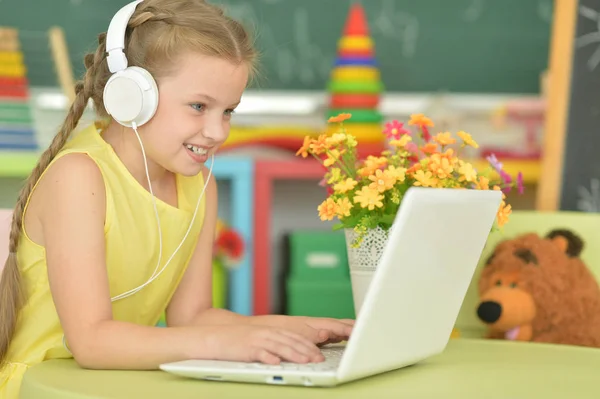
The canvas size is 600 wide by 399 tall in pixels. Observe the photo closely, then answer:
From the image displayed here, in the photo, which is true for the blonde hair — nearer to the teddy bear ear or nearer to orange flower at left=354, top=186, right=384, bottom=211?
orange flower at left=354, top=186, right=384, bottom=211

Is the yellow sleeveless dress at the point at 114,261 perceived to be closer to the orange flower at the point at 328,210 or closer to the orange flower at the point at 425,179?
the orange flower at the point at 328,210

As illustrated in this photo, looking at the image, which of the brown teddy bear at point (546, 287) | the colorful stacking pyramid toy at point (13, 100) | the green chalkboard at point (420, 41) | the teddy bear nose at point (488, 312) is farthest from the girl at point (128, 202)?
the green chalkboard at point (420, 41)

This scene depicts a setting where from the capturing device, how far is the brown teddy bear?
1.81 metres

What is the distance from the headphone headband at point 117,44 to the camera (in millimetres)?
1218

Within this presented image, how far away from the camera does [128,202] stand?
Answer: 4.13 feet

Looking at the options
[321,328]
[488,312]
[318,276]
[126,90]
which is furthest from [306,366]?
[318,276]

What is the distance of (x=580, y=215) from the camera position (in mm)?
1862

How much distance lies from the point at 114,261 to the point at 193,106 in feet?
0.78

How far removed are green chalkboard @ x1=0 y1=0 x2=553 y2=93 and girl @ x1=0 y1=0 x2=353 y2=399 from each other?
2.00m

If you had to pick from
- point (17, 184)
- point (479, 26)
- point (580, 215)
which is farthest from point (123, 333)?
point (479, 26)

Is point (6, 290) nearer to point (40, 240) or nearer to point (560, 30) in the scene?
point (40, 240)

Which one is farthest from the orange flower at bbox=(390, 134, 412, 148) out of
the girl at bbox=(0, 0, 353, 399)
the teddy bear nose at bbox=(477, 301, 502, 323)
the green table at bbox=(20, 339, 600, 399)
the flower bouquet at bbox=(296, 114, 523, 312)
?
the teddy bear nose at bbox=(477, 301, 502, 323)

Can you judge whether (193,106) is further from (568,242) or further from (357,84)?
(357,84)

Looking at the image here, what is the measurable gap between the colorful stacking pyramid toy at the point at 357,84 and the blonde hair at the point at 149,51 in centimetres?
167
